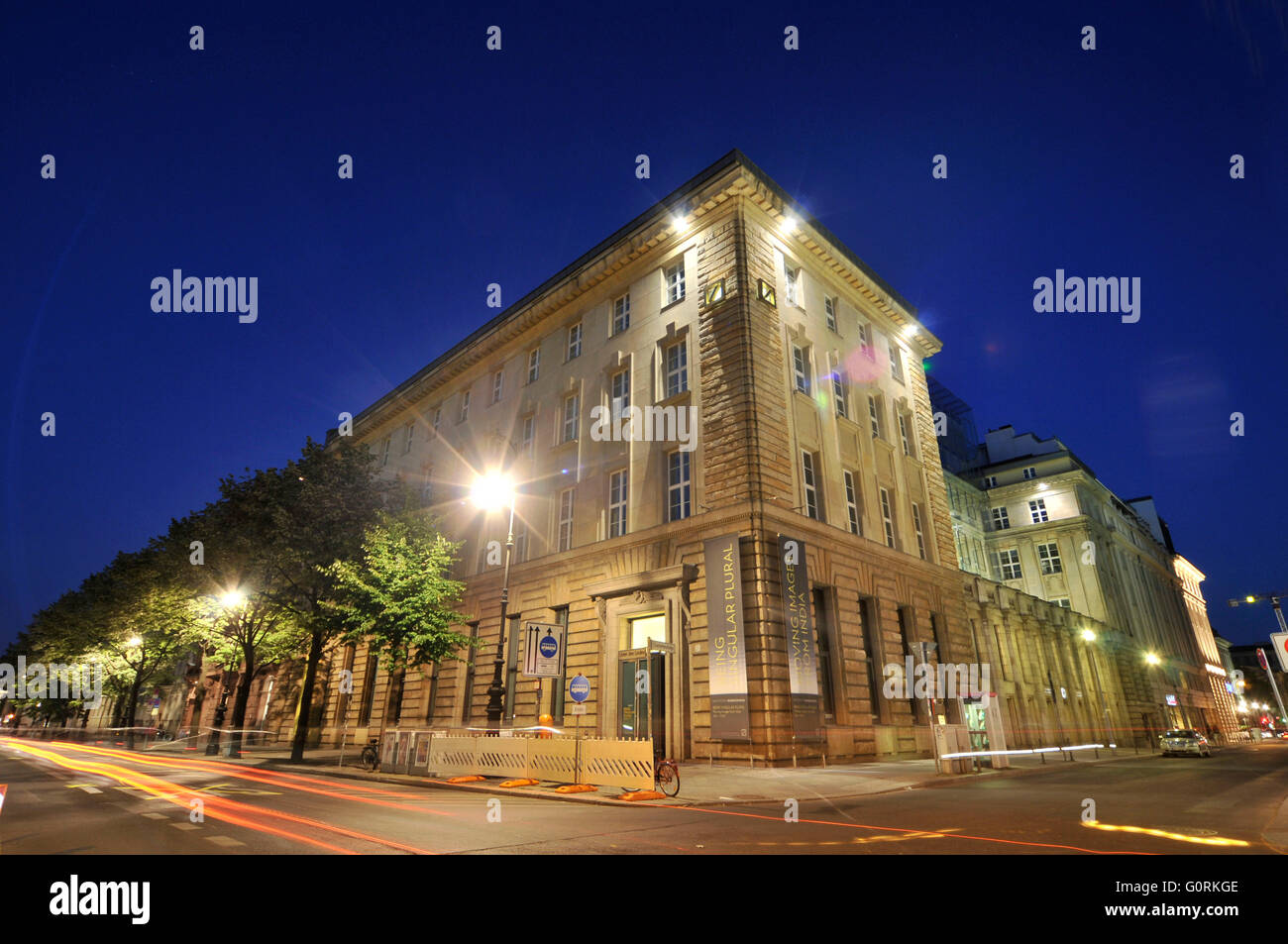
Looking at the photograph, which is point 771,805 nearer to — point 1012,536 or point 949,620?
point 949,620

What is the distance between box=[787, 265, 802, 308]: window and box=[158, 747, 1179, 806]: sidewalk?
702 inches

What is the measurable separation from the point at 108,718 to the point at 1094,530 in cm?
9979

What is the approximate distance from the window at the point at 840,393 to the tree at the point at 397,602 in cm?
1752

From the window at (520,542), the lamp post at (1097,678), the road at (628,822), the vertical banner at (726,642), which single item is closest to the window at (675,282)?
the vertical banner at (726,642)

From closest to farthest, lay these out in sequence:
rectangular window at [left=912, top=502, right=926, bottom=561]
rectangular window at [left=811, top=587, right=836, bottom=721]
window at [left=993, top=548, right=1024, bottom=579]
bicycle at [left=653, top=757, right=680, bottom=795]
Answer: bicycle at [left=653, top=757, right=680, bottom=795] < rectangular window at [left=811, top=587, right=836, bottom=721] < rectangular window at [left=912, top=502, right=926, bottom=561] < window at [left=993, top=548, right=1024, bottom=579]

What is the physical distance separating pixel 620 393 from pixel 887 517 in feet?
42.2

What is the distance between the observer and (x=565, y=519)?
26.5 meters

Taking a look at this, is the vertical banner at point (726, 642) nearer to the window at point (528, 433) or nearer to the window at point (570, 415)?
the window at point (570, 415)

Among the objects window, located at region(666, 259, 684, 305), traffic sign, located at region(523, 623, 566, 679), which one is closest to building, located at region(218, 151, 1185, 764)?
window, located at region(666, 259, 684, 305)

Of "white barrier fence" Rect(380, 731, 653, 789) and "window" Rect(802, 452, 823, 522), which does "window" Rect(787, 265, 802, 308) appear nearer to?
"window" Rect(802, 452, 823, 522)

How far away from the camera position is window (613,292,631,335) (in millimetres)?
27719

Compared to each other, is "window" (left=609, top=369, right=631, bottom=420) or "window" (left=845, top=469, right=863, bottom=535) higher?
"window" (left=609, top=369, right=631, bottom=420)

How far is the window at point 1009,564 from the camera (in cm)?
5012
